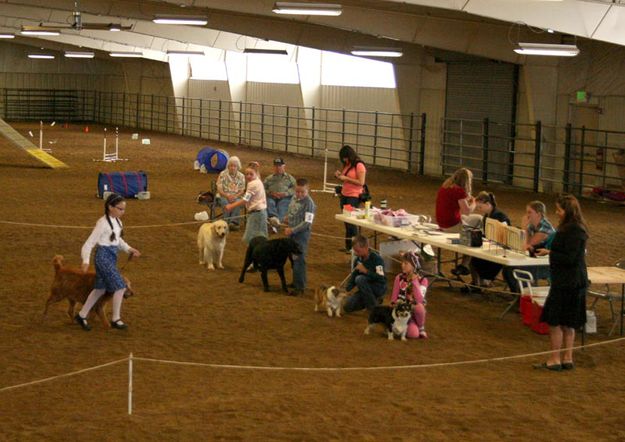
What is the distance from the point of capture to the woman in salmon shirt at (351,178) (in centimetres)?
1391

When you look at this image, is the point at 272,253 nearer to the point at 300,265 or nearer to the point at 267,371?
the point at 300,265

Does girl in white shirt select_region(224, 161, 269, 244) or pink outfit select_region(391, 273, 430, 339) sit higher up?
girl in white shirt select_region(224, 161, 269, 244)

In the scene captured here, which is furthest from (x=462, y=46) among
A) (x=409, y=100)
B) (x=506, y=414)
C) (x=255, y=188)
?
(x=506, y=414)

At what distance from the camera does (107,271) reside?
→ 9.44 metres

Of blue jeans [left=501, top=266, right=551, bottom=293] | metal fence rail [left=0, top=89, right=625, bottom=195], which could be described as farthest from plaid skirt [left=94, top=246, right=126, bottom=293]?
metal fence rail [left=0, top=89, right=625, bottom=195]

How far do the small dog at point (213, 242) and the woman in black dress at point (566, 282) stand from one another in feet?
17.5

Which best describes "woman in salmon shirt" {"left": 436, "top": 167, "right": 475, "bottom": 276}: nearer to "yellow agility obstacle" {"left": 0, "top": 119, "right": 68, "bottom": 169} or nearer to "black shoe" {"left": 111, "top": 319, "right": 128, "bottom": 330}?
"black shoe" {"left": 111, "top": 319, "right": 128, "bottom": 330}

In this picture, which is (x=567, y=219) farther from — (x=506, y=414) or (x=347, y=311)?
(x=347, y=311)

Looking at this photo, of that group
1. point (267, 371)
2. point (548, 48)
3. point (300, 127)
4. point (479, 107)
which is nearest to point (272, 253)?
point (267, 371)

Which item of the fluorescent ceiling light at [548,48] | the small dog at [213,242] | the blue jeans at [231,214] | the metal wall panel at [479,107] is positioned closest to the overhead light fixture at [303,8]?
the blue jeans at [231,214]

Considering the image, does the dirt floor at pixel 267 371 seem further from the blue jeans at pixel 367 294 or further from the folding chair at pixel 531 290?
the folding chair at pixel 531 290

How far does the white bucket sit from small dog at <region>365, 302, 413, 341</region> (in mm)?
1718

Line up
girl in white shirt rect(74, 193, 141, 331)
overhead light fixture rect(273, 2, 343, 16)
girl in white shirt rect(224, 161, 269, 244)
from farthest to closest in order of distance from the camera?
1. overhead light fixture rect(273, 2, 343, 16)
2. girl in white shirt rect(224, 161, 269, 244)
3. girl in white shirt rect(74, 193, 141, 331)

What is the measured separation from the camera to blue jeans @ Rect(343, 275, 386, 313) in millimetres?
10391
